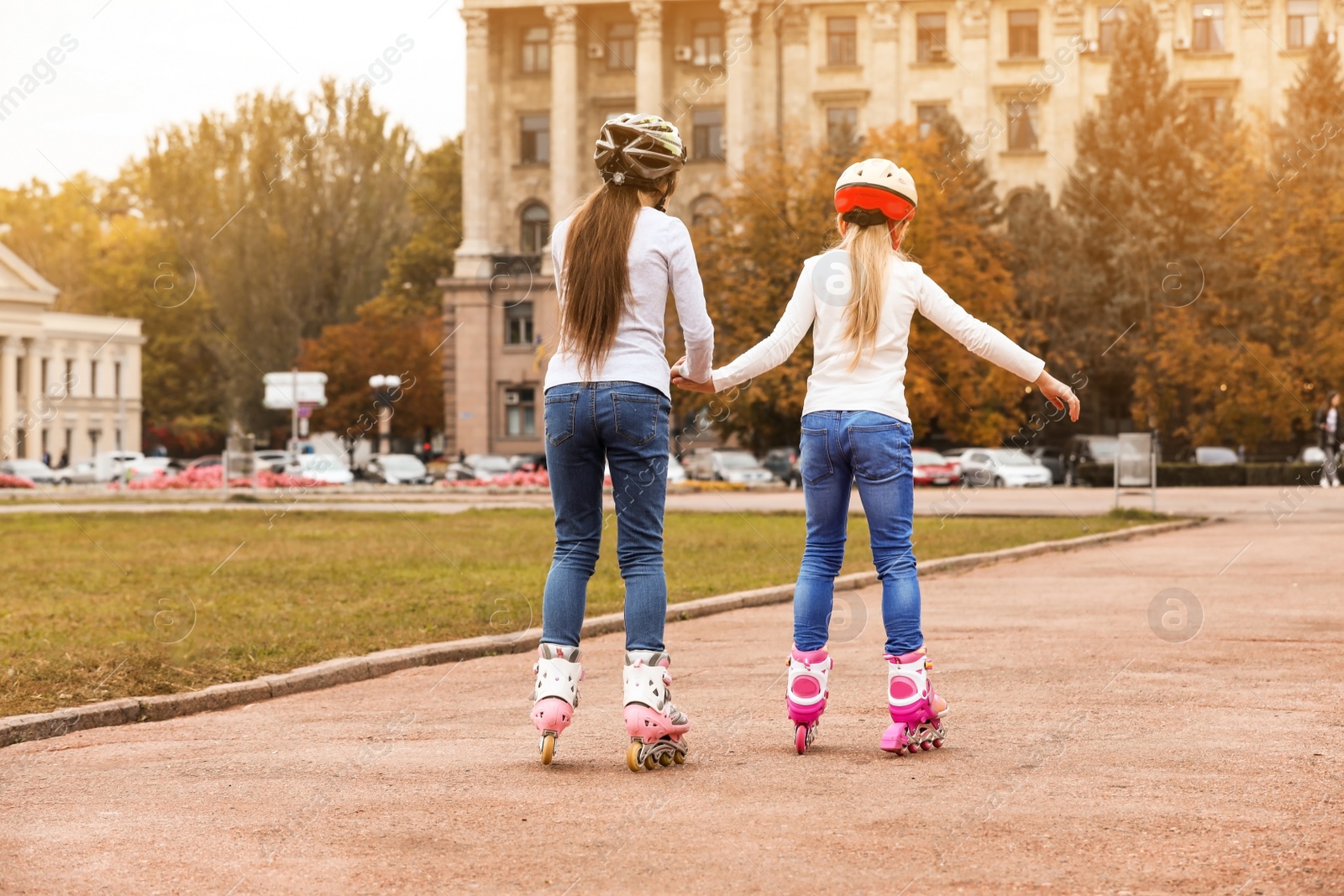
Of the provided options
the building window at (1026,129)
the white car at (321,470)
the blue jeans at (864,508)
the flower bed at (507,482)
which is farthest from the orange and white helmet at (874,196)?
the building window at (1026,129)

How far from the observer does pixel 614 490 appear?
6.23 m

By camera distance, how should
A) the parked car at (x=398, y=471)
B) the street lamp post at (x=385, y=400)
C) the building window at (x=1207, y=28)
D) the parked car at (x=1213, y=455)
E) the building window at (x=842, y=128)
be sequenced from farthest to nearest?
the building window at (x=1207, y=28) → the building window at (x=842, y=128) → the parked car at (x=398, y=471) → the parked car at (x=1213, y=455) → the street lamp post at (x=385, y=400)

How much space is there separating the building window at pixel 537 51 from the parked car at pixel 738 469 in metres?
22.8

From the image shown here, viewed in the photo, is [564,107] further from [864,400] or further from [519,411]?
[864,400]

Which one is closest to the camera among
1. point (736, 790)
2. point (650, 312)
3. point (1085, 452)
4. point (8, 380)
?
point (736, 790)

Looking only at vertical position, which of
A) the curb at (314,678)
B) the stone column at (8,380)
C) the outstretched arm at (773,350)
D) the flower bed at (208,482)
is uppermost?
the stone column at (8,380)

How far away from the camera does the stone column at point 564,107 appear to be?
6975 cm

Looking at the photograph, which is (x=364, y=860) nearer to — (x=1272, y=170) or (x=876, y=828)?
(x=876, y=828)

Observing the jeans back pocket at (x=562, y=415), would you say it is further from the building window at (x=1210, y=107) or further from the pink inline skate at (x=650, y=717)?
the building window at (x=1210, y=107)

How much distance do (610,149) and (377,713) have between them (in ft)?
9.10

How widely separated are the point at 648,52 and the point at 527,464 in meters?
19.7

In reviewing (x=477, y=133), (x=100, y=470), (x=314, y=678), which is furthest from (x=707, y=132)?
(x=314, y=678)

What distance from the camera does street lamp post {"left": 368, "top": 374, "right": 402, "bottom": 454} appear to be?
170ft

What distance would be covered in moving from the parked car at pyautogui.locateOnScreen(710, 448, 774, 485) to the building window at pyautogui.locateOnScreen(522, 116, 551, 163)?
20379mm
